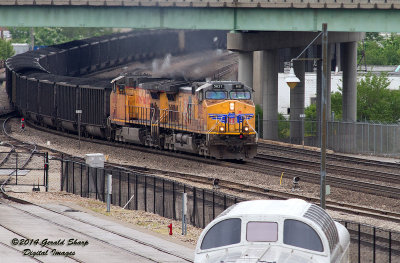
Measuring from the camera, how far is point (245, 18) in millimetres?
56625

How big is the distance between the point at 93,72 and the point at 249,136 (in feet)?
207

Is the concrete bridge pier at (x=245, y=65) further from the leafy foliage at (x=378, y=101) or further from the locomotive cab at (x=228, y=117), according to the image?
the locomotive cab at (x=228, y=117)

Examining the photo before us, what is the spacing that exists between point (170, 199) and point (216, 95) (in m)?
15.7

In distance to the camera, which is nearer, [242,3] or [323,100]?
[323,100]

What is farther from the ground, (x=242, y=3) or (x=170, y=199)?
(x=242, y=3)

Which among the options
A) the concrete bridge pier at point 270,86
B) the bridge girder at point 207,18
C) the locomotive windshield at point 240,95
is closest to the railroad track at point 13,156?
the bridge girder at point 207,18

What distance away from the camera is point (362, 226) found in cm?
2181

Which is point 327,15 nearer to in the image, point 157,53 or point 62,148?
point 62,148

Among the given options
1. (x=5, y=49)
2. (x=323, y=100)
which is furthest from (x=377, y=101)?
(x=5, y=49)

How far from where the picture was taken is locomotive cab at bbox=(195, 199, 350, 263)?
12.5 metres

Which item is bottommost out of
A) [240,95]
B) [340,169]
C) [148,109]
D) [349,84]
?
[340,169]

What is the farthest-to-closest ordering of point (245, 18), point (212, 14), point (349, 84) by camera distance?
1. point (349, 84)
2. point (212, 14)
3. point (245, 18)

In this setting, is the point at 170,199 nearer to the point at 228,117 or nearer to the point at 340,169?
the point at 228,117

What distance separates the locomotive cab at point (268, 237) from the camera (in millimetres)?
12516
